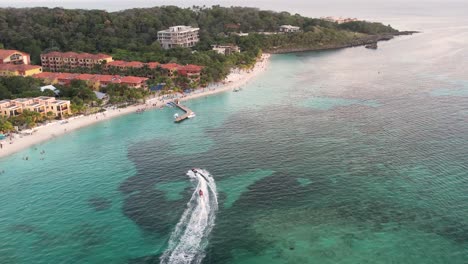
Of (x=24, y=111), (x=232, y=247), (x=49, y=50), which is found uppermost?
(x=49, y=50)

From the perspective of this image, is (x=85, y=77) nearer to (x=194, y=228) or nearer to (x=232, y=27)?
(x=194, y=228)

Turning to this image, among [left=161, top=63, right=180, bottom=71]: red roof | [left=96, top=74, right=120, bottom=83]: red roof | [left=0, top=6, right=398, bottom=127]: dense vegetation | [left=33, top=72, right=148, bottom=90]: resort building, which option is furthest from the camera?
[left=161, top=63, right=180, bottom=71]: red roof

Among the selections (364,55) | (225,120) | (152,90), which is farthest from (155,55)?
(364,55)

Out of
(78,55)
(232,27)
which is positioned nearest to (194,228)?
(78,55)

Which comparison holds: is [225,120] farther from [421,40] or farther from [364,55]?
[421,40]

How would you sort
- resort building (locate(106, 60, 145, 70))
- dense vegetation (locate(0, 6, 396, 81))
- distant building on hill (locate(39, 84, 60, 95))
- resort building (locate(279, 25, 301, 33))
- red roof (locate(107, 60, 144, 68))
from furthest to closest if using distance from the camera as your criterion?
resort building (locate(279, 25, 301, 33)), dense vegetation (locate(0, 6, 396, 81)), red roof (locate(107, 60, 144, 68)), resort building (locate(106, 60, 145, 70)), distant building on hill (locate(39, 84, 60, 95))

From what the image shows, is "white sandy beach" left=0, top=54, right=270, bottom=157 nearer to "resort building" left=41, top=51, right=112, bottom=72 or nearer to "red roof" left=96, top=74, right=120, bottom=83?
"red roof" left=96, top=74, right=120, bottom=83

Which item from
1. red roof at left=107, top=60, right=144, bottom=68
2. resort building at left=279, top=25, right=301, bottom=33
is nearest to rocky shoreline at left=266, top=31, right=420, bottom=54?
resort building at left=279, top=25, right=301, bottom=33
